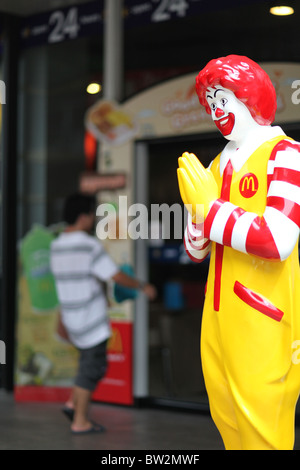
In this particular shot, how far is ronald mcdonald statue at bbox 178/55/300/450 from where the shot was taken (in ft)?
9.16

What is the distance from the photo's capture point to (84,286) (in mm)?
5652

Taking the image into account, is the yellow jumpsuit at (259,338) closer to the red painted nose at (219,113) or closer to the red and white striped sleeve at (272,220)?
the red and white striped sleeve at (272,220)

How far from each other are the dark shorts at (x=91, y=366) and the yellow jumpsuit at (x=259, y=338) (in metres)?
2.76

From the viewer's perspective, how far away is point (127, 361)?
6.56 meters

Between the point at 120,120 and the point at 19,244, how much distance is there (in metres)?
1.47

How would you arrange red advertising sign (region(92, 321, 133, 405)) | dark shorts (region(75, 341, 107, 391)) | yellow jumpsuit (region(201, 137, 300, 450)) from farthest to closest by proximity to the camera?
red advertising sign (region(92, 321, 133, 405)) < dark shorts (region(75, 341, 107, 391)) < yellow jumpsuit (region(201, 137, 300, 450))

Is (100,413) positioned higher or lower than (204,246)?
lower

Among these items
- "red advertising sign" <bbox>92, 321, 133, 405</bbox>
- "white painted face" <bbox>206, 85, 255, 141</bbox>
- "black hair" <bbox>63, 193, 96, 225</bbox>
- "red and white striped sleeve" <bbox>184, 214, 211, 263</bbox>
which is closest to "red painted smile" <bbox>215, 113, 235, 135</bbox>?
"white painted face" <bbox>206, 85, 255, 141</bbox>

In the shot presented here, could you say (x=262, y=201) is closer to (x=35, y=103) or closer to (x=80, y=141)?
(x=80, y=141)

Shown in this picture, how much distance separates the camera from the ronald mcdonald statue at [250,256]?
9.16ft

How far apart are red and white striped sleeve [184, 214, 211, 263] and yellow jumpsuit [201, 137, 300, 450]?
0.37ft

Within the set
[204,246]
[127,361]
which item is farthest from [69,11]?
[204,246]

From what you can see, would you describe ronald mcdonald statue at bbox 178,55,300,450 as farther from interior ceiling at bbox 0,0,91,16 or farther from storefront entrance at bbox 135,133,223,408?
interior ceiling at bbox 0,0,91,16

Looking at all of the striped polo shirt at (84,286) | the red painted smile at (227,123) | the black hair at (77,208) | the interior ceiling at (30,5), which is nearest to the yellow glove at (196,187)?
the red painted smile at (227,123)
